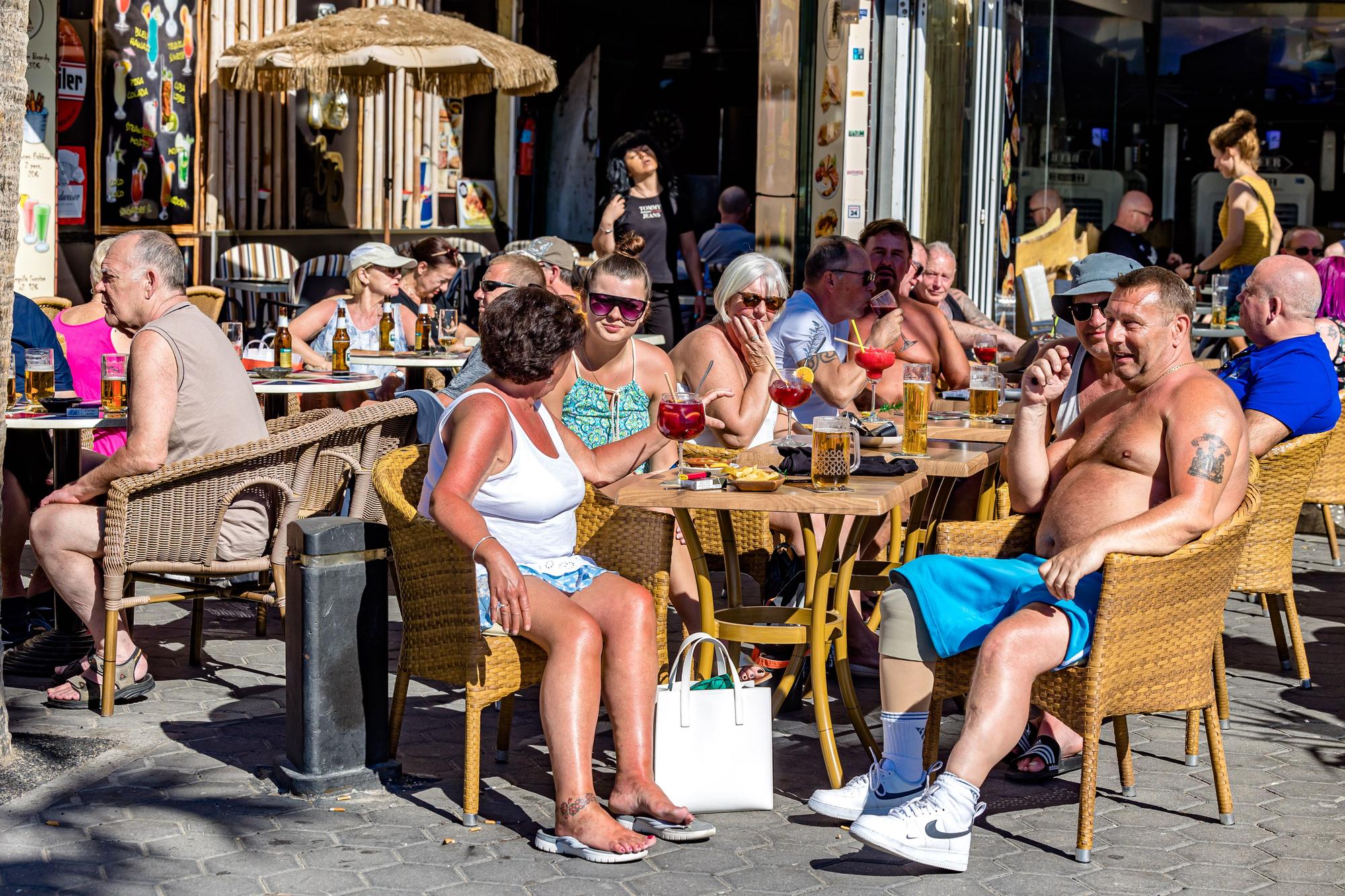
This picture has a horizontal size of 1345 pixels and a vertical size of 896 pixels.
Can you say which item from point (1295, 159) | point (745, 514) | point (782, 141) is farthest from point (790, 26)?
point (1295, 159)

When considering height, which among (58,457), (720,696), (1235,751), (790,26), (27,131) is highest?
(790,26)

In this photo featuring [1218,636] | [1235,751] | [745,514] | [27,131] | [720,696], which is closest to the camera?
[720,696]

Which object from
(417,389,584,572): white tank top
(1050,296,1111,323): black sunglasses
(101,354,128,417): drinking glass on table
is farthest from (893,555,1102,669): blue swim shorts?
(101,354,128,417): drinking glass on table

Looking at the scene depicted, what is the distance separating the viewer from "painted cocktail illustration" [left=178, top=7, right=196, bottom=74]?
10734 mm

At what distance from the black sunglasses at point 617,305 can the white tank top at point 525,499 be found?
1.01 m

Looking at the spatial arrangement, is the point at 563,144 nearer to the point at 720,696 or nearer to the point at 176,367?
the point at 176,367

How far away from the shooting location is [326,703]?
4.17m

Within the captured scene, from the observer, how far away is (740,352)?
542cm

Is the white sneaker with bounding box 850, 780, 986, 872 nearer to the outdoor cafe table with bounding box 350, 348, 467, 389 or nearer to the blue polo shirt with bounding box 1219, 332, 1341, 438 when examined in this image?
the blue polo shirt with bounding box 1219, 332, 1341, 438

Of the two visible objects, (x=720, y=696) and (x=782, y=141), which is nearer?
(x=720, y=696)

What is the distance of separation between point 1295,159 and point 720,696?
50.1ft

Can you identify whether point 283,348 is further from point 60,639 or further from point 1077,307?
point 1077,307

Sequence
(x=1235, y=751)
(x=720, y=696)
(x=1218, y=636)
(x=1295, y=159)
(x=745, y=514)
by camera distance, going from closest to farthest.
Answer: (x=720, y=696)
(x=1218, y=636)
(x=1235, y=751)
(x=745, y=514)
(x=1295, y=159)

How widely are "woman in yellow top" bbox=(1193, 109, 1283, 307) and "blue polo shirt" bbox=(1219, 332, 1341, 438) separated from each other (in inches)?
222
